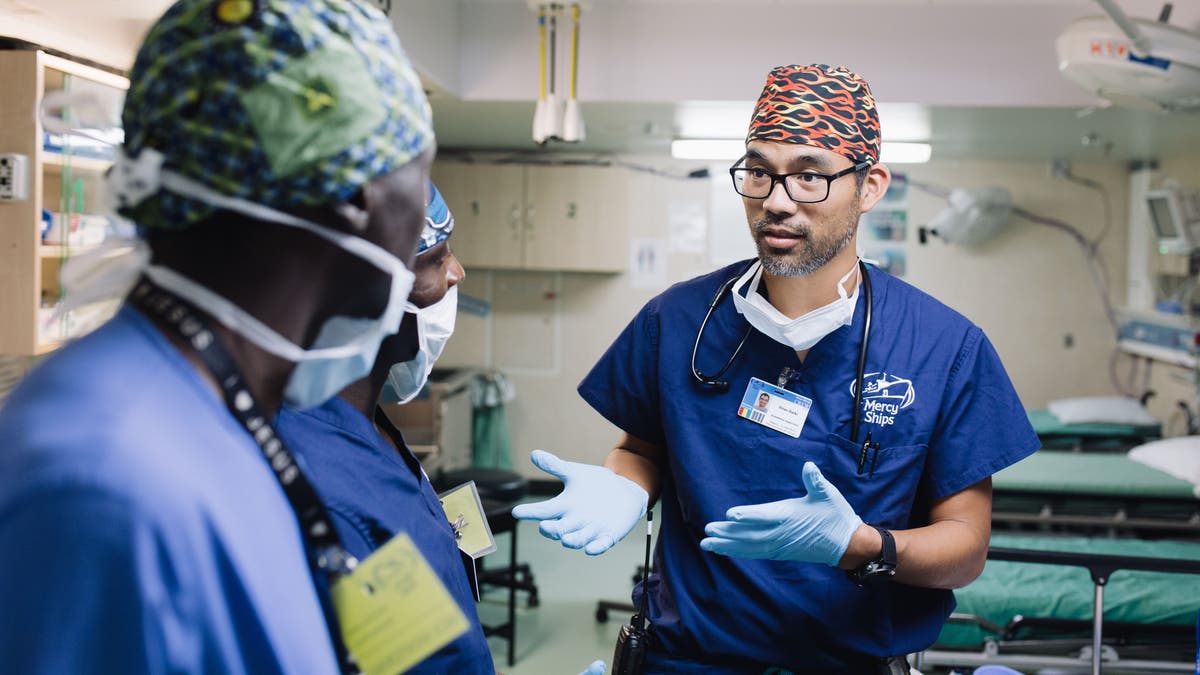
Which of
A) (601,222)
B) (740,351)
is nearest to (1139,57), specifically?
(740,351)

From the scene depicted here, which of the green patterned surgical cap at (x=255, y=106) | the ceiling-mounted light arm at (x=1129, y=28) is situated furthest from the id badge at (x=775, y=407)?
the ceiling-mounted light arm at (x=1129, y=28)

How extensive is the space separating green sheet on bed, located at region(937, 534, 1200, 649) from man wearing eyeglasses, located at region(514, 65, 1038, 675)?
188cm

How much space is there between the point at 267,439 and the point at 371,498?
1.28 ft

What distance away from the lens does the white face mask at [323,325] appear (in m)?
0.67

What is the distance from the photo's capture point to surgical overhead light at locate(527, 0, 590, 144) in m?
3.61

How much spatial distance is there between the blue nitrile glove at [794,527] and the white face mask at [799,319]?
302mm

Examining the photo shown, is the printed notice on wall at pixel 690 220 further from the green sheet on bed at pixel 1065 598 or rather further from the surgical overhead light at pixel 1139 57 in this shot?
the surgical overhead light at pixel 1139 57

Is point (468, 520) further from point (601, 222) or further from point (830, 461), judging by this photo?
point (601, 222)

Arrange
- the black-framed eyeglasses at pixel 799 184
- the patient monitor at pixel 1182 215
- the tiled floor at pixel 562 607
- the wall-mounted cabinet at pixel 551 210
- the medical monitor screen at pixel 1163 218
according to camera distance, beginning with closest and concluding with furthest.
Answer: the black-framed eyeglasses at pixel 799 184
the tiled floor at pixel 562 607
the patient monitor at pixel 1182 215
the medical monitor screen at pixel 1163 218
the wall-mounted cabinet at pixel 551 210

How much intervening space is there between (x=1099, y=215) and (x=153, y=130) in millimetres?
6214

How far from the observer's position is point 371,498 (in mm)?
1092

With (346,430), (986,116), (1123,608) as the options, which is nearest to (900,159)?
(986,116)

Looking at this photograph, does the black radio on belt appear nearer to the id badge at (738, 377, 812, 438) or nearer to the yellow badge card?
the id badge at (738, 377, 812, 438)

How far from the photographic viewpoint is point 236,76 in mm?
658
